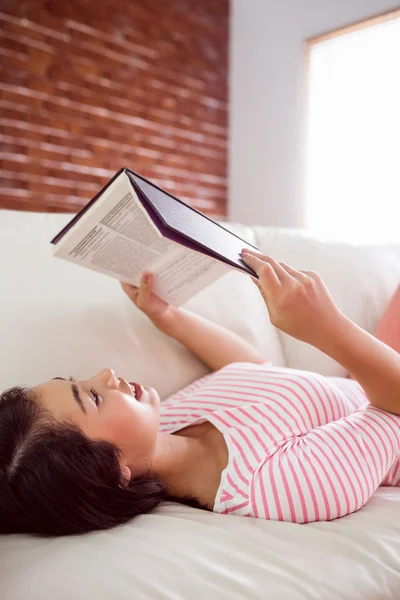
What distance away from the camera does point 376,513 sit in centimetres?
93

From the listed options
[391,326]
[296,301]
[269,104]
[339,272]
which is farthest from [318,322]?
[269,104]

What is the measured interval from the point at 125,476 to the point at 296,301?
36 cm

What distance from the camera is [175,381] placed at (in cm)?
134

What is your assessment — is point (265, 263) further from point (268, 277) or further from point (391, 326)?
point (391, 326)

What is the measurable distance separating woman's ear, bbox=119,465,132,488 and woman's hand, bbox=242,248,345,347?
1.01 ft

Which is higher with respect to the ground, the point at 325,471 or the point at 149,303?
the point at 149,303

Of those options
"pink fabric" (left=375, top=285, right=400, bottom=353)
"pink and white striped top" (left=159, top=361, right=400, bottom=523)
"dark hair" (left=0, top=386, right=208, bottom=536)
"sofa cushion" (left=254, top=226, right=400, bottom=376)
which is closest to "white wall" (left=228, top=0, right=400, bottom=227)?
"sofa cushion" (left=254, top=226, right=400, bottom=376)

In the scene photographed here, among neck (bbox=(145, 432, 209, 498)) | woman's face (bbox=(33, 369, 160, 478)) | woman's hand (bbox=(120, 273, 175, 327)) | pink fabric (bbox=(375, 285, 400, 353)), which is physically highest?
woman's hand (bbox=(120, 273, 175, 327))

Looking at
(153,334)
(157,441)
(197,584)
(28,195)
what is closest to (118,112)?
(28,195)

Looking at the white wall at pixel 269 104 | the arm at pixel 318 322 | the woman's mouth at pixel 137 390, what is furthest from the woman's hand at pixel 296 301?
the white wall at pixel 269 104

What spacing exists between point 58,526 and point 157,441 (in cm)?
25

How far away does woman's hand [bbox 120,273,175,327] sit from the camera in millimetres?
1269

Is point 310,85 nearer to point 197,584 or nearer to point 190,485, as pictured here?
point 190,485

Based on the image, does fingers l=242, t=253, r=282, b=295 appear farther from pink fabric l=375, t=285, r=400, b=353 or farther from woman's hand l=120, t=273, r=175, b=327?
pink fabric l=375, t=285, r=400, b=353
